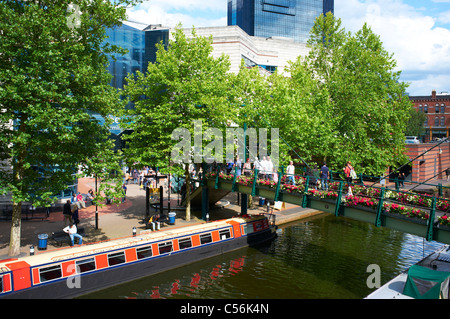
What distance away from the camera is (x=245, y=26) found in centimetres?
14012

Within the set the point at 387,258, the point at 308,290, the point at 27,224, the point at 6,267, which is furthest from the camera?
the point at 27,224

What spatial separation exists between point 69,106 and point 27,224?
40.0 feet

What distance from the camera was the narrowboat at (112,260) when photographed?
14867 millimetres

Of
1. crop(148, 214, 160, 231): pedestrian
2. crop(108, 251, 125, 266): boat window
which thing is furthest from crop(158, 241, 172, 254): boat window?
crop(148, 214, 160, 231): pedestrian

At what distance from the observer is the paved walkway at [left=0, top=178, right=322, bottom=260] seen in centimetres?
2172

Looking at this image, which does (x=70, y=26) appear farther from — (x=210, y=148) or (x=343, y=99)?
(x=343, y=99)

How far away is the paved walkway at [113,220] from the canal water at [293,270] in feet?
16.4

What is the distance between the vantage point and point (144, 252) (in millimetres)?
18656

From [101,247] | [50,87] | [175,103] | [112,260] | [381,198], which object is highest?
[175,103]

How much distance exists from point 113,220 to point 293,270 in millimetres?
14139

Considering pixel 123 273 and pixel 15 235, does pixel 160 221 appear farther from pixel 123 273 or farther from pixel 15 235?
pixel 15 235

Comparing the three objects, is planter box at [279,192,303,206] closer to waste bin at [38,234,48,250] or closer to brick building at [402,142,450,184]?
waste bin at [38,234,48,250]

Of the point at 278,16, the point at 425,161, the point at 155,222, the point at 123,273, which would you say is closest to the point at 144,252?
the point at 123,273

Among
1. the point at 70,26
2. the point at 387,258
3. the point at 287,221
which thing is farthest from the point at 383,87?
the point at 70,26
